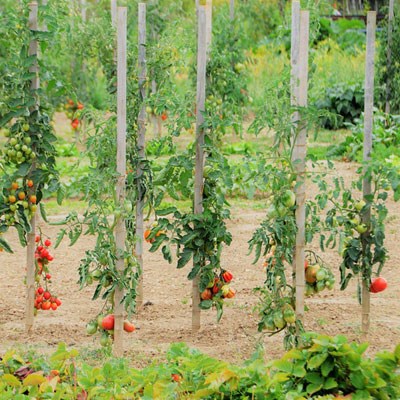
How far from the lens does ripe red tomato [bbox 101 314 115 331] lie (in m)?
5.43

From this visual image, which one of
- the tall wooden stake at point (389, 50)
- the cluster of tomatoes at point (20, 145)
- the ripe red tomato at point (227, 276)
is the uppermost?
the tall wooden stake at point (389, 50)

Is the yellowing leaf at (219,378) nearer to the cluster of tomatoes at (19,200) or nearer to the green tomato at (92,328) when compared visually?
the green tomato at (92,328)

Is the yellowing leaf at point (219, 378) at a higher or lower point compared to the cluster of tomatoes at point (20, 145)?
lower

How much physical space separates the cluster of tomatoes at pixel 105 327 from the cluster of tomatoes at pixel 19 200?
2.80 feet

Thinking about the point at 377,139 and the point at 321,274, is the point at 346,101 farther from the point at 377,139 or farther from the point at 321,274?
the point at 321,274

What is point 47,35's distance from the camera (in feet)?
18.7

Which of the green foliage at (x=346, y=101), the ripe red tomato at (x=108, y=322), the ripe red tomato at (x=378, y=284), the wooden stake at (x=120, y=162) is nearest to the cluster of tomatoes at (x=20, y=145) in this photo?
the wooden stake at (x=120, y=162)

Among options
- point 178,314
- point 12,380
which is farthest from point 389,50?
point 12,380

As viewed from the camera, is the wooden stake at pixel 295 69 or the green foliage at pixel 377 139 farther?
the green foliage at pixel 377 139

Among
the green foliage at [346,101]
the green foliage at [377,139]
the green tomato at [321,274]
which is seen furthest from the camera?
the green foliage at [346,101]

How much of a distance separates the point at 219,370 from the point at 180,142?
403 inches

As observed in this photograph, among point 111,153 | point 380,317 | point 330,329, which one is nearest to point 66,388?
point 111,153

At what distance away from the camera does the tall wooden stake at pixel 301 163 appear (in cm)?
514

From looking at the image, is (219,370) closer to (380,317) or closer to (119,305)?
(119,305)
